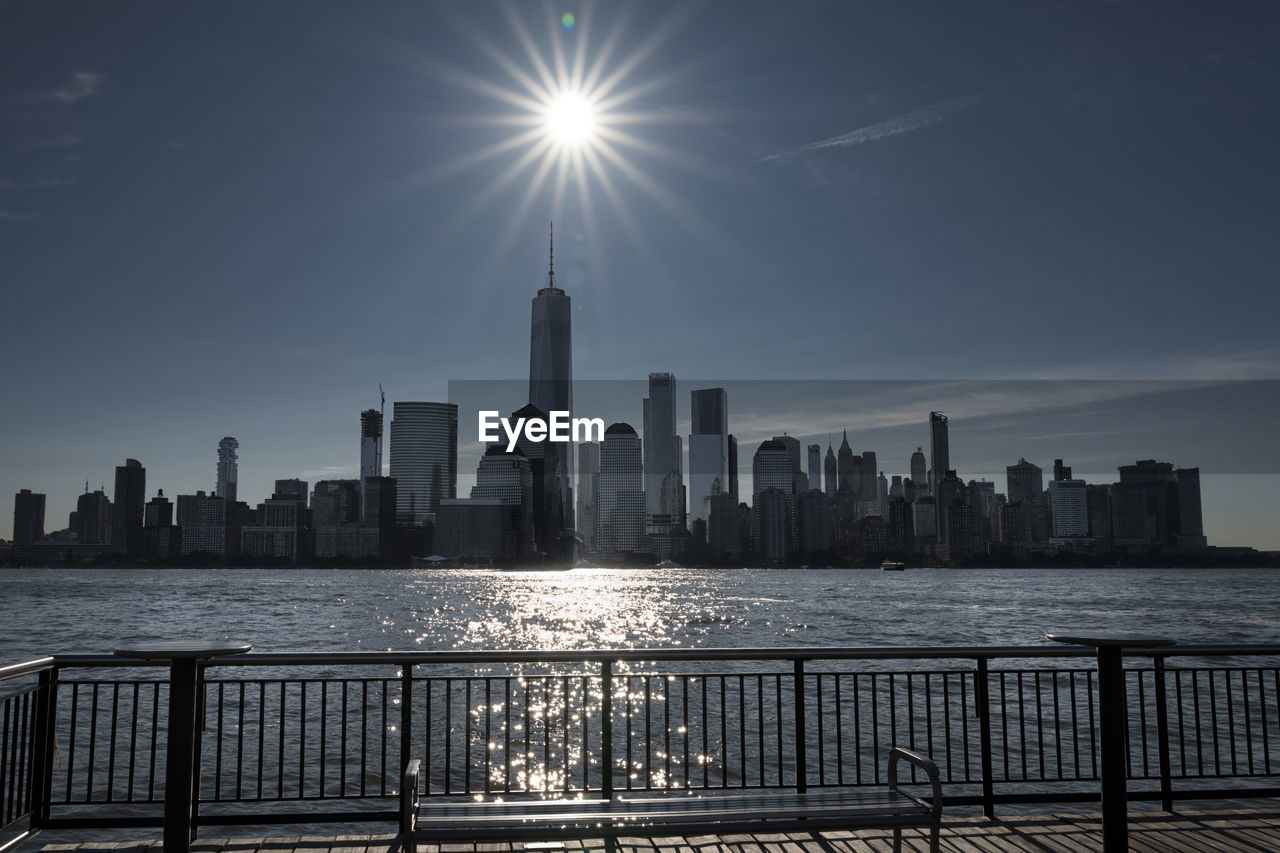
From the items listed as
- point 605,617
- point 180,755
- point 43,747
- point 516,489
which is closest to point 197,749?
point 180,755

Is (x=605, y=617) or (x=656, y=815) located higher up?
(x=656, y=815)

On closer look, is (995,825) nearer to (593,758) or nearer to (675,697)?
(593,758)

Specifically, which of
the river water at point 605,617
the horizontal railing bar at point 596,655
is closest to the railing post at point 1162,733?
the horizontal railing bar at point 596,655

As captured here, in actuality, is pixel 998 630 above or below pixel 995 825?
below

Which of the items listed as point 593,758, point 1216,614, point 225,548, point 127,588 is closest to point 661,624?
point 593,758

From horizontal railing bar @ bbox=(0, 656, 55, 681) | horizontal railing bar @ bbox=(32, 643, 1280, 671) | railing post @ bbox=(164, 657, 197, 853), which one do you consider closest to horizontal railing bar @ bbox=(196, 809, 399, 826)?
railing post @ bbox=(164, 657, 197, 853)

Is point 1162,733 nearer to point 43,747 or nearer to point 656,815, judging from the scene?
point 656,815
